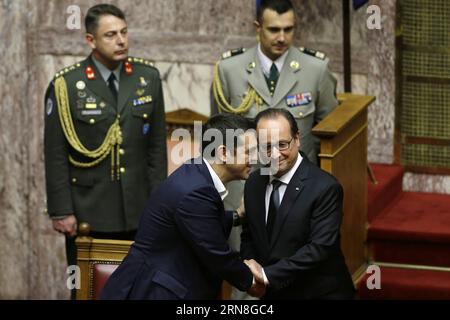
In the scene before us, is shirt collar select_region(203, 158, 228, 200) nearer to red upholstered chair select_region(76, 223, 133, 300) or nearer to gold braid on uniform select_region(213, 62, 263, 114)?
red upholstered chair select_region(76, 223, 133, 300)

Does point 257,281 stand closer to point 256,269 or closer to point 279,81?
point 256,269

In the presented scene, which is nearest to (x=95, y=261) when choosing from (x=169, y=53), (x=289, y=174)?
(x=289, y=174)

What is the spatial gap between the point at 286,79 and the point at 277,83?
0.05m

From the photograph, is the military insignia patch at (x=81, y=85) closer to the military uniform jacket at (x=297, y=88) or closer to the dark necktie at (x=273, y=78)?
the military uniform jacket at (x=297, y=88)

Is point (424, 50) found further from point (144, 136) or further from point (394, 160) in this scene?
point (144, 136)

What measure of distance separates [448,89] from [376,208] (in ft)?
3.15

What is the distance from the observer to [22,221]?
8.51 metres

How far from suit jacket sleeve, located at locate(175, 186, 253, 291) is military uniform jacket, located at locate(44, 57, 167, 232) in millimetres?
1703

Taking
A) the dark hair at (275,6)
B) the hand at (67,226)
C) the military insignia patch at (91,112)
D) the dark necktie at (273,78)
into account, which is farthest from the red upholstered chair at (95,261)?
the dark hair at (275,6)

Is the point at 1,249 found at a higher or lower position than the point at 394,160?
lower

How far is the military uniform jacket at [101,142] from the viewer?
272 inches

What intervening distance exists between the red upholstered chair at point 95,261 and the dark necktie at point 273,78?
5.36 ft

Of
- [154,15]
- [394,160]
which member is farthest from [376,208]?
[154,15]

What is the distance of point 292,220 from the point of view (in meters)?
5.84
